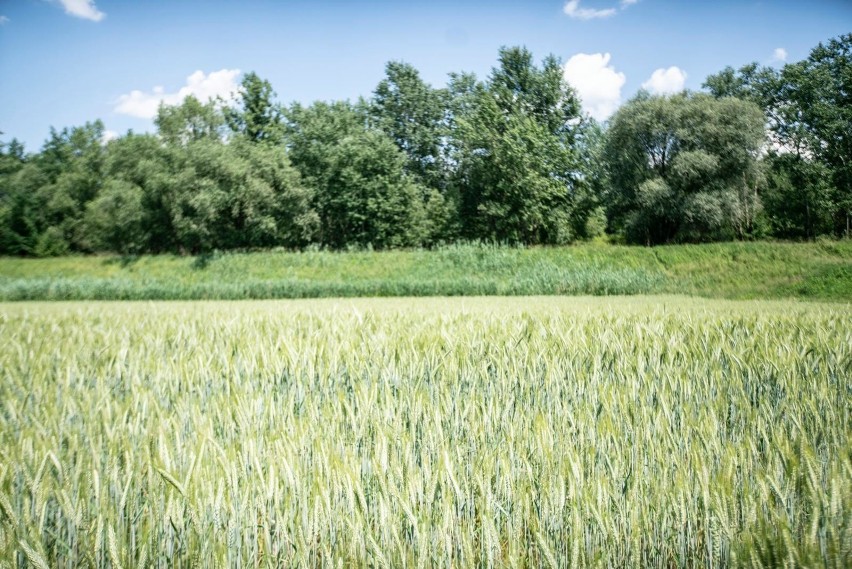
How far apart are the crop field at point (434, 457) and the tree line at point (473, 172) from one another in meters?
38.1

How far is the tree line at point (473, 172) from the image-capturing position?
38.9m

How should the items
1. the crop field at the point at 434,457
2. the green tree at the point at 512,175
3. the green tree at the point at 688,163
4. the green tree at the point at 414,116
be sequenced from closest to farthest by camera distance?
the crop field at the point at 434,457
the green tree at the point at 688,163
the green tree at the point at 512,175
the green tree at the point at 414,116

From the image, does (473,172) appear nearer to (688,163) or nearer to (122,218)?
(688,163)

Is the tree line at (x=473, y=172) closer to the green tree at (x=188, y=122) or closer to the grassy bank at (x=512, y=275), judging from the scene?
the green tree at (x=188, y=122)

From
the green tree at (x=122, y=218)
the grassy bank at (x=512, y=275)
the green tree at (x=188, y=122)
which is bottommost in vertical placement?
the grassy bank at (x=512, y=275)

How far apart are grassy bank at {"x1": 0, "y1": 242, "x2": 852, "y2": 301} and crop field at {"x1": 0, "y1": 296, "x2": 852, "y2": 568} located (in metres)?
22.4

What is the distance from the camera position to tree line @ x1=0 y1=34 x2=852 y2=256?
38.9 m

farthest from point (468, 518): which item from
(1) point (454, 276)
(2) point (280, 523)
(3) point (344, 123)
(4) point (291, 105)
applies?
(4) point (291, 105)

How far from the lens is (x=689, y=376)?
Result: 3.36 m

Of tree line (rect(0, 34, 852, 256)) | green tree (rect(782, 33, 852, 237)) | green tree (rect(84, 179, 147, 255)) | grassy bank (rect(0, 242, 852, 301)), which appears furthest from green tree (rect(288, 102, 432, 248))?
green tree (rect(782, 33, 852, 237))

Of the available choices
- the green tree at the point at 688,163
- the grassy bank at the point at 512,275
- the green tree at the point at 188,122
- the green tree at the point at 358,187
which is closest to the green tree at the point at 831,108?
the green tree at the point at 688,163

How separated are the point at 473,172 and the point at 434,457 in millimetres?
47096

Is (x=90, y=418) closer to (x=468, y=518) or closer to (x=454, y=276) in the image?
(x=468, y=518)

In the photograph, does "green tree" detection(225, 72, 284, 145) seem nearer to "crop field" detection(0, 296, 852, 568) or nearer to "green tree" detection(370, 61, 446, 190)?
"green tree" detection(370, 61, 446, 190)
